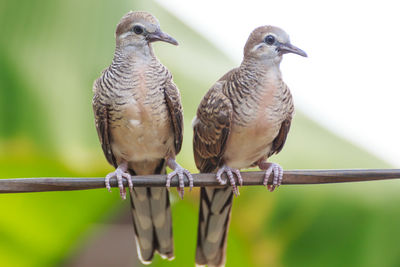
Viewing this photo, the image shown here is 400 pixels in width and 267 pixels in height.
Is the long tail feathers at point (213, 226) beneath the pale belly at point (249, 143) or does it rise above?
beneath

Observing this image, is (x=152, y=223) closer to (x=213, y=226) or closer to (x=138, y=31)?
(x=213, y=226)

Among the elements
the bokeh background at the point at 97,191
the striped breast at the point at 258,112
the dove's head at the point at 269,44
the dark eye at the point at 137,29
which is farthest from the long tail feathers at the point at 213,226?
the bokeh background at the point at 97,191

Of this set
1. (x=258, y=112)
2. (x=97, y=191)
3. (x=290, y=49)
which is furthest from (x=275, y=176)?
(x=97, y=191)

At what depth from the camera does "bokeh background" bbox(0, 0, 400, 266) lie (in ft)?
12.4

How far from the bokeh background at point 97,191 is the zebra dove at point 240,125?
1.06 meters

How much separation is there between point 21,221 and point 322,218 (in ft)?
7.35

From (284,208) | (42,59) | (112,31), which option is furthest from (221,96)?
(42,59)

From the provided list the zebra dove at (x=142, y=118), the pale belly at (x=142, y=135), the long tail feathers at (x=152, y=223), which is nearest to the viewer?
the zebra dove at (x=142, y=118)

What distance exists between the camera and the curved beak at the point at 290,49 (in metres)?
2.47

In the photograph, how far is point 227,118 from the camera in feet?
8.78

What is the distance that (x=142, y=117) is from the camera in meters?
2.72

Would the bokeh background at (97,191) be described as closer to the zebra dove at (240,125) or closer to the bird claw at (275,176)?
the zebra dove at (240,125)

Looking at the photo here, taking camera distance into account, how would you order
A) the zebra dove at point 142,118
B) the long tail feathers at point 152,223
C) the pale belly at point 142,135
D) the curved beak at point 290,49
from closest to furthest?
the curved beak at point 290,49, the zebra dove at point 142,118, the pale belly at point 142,135, the long tail feathers at point 152,223

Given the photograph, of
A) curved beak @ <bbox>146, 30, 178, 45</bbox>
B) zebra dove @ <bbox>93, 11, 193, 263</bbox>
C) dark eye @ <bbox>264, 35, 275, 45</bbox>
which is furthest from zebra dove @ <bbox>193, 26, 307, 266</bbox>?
curved beak @ <bbox>146, 30, 178, 45</bbox>
